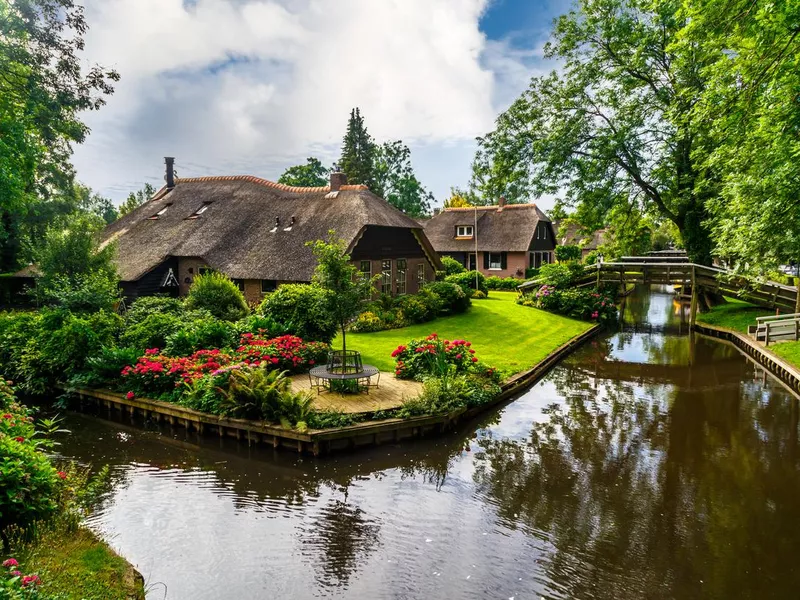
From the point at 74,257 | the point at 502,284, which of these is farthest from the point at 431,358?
the point at 502,284

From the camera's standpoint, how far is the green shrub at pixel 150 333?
1609 cm

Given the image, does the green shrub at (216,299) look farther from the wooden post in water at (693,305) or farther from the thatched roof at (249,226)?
the wooden post in water at (693,305)

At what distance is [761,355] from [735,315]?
7400 millimetres

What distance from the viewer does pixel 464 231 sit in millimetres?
46094

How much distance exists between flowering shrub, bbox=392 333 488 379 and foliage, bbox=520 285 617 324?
1490 centimetres

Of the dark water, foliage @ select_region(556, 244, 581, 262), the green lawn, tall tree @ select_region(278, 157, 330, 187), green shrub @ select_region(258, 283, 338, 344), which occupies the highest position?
tall tree @ select_region(278, 157, 330, 187)

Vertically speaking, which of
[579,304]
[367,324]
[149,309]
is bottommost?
[367,324]

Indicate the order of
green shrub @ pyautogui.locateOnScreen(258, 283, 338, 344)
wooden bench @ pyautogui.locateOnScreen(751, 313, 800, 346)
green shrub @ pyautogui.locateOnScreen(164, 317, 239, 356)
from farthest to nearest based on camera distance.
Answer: wooden bench @ pyautogui.locateOnScreen(751, 313, 800, 346) → green shrub @ pyautogui.locateOnScreen(258, 283, 338, 344) → green shrub @ pyautogui.locateOnScreen(164, 317, 239, 356)

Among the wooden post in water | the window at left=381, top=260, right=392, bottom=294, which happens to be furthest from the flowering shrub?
the wooden post in water

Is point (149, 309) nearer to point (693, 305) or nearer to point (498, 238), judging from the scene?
point (693, 305)

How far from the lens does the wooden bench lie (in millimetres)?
20422

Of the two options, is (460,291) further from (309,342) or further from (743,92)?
(743,92)

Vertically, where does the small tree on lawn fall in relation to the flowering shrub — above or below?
above

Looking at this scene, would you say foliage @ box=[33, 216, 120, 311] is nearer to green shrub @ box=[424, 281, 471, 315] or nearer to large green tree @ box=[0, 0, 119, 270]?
large green tree @ box=[0, 0, 119, 270]
